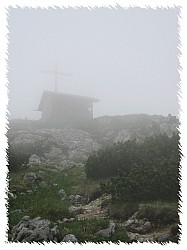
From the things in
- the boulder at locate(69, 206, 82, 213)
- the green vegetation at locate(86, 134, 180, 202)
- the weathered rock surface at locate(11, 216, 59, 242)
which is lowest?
the boulder at locate(69, 206, 82, 213)

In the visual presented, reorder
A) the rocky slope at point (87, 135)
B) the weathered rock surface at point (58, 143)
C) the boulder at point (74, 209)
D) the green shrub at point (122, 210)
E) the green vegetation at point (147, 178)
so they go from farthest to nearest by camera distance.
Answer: the rocky slope at point (87, 135) < the weathered rock surface at point (58, 143) < the boulder at point (74, 209) < the green vegetation at point (147, 178) < the green shrub at point (122, 210)

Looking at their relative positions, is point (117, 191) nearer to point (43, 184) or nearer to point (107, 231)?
point (107, 231)

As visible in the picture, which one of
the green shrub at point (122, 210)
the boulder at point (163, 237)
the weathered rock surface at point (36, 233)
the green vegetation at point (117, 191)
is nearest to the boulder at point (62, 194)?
the green vegetation at point (117, 191)

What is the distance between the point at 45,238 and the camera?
7637 mm

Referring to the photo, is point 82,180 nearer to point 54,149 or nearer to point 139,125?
point 54,149

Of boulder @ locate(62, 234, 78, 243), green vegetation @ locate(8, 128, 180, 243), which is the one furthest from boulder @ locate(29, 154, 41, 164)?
boulder @ locate(62, 234, 78, 243)

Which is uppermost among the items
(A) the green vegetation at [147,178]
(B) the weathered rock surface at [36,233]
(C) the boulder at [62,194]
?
(A) the green vegetation at [147,178]

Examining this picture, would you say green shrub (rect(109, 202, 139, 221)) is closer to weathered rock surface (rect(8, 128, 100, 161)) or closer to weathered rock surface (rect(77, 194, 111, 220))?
weathered rock surface (rect(77, 194, 111, 220))

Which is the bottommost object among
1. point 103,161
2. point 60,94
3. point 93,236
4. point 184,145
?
point 93,236

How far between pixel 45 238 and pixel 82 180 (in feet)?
28.3

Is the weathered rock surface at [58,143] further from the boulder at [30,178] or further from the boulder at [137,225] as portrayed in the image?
the boulder at [137,225]

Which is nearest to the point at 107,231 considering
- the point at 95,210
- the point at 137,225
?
the point at 137,225

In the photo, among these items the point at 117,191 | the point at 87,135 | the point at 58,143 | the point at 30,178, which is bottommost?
the point at 30,178
